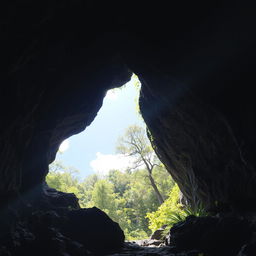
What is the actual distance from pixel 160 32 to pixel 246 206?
28.7 ft

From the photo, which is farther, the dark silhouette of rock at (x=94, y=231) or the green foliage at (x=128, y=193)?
the green foliage at (x=128, y=193)

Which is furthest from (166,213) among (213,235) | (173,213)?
(213,235)

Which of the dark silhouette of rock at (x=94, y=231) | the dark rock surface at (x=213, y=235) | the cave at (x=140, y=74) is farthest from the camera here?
the dark silhouette of rock at (x=94, y=231)

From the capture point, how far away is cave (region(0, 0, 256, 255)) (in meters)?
8.66

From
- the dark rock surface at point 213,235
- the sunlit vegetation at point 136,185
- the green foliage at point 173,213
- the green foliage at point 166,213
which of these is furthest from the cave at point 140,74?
the sunlit vegetation at point 136,185

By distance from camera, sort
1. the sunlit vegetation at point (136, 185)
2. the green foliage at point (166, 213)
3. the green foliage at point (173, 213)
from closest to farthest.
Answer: the green foliage at point (173, 213)
the green foliage at point (166, 213)
the sunlit vegetation at point (136, 185)

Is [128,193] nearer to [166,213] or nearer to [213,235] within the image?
[166,213]

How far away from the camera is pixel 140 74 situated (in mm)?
13156

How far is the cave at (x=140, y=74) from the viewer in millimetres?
8664

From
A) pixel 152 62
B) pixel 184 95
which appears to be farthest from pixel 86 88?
pixel 184 95

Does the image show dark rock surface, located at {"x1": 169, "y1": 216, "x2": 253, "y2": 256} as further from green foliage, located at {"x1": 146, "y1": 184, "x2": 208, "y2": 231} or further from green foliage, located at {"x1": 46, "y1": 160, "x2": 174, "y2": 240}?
green foliage, located at {"x1": 46, "y1": 160, "x2": 174, "y2": 240}

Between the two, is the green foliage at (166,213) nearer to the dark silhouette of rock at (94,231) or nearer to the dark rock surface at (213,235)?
the dark rock surface at (213,235)

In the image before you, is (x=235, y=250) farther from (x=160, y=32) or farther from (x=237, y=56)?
(x=160, y=32)

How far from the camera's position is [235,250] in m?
8.19
